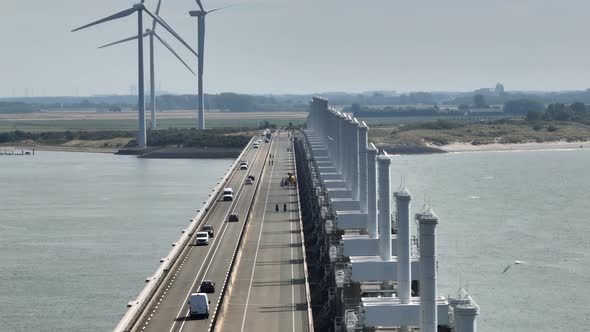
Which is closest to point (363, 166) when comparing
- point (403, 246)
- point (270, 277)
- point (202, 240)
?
point (270, 277)

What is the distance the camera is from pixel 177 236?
67.2 m

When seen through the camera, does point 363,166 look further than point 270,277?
Yes

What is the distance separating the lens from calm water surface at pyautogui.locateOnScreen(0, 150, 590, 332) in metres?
47.4

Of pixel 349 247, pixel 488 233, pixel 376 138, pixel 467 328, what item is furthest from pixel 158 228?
pixel 376 138

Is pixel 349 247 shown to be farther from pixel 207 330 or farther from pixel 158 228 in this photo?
pixel 158 228

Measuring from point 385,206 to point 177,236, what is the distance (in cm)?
3160

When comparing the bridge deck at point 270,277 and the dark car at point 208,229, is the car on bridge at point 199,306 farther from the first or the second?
the dark car at point 208,229

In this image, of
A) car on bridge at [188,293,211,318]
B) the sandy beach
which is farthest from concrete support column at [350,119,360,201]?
the sandy beach

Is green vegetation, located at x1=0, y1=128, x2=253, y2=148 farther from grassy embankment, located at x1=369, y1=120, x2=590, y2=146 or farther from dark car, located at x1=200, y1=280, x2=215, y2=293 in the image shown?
dark car, located at x1=200, y1=280, x2=215, y2=293

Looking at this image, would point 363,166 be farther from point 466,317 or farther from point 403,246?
point 466,317

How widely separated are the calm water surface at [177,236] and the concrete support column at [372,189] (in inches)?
205

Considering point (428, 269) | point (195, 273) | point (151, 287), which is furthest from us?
point (195, 273)

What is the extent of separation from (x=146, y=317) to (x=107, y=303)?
10681 mm

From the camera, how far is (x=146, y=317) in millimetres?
37250
